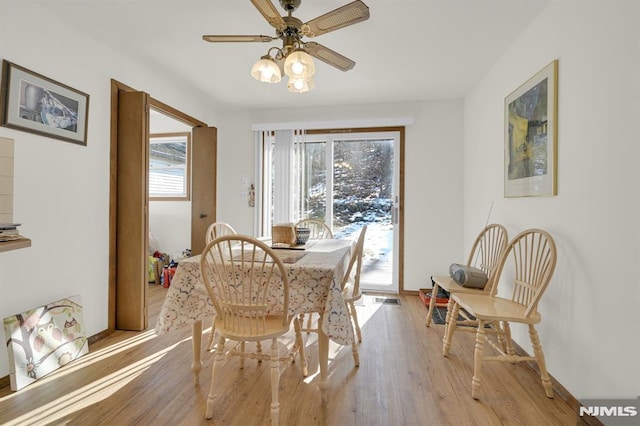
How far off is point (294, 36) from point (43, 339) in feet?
7.99

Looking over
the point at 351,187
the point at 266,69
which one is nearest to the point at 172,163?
the point at 351,187

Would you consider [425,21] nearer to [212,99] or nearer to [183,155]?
[212,99]

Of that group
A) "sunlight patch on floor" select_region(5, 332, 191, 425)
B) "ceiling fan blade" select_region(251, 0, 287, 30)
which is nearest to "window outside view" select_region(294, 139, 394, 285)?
"ceiling fan blade" select_region(251, 0, 287, 30)

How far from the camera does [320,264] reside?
1626mm

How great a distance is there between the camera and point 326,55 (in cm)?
184

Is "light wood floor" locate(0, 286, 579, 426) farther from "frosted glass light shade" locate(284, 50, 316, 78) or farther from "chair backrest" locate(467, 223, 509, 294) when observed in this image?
"frosted glass light shade" locate(284, 50, 316, 78)

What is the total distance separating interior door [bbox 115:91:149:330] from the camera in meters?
2.57

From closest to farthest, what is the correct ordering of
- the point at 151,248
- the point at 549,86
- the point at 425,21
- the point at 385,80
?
the point at 549,86
the point at 425,21
the point at 385,80
the point at 151,248

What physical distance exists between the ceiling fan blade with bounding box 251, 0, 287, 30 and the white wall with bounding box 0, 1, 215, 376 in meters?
1.61

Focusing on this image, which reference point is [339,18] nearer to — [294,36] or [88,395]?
[294,36]

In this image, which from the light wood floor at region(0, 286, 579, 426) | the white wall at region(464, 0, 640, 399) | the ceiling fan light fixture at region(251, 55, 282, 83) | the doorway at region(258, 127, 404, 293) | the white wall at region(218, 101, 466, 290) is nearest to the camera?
the white wall at region(464, 0, 640, 399)

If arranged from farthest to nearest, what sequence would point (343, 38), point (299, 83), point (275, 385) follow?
point (343, 38) < point (299, 83) < point (275, 385)

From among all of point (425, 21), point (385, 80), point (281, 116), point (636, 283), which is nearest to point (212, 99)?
point (281, 116)

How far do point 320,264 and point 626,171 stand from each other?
147cm
